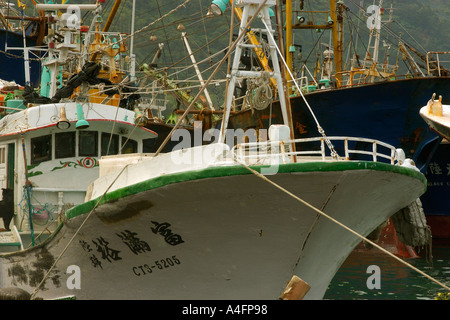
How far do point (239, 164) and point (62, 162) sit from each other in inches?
214

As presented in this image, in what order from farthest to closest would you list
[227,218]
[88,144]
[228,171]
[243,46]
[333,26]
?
[333,26] < [88,144] < [243,46] < [227,218] < [228,171]

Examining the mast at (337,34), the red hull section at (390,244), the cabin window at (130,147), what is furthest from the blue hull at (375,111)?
the cabin window at (130,147)

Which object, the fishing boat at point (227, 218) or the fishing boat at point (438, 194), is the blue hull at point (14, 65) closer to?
the fishing boat at point (438, 194)

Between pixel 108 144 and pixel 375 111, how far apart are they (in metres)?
8.81

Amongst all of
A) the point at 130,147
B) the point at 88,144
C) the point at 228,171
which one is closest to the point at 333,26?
the point at 130,147

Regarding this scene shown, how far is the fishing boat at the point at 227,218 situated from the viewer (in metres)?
9.20

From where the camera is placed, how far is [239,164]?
9.11 meters

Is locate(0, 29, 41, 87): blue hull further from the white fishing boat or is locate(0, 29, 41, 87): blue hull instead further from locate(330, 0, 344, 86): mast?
the white fishing boat

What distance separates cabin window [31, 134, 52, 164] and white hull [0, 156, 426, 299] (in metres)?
2.65

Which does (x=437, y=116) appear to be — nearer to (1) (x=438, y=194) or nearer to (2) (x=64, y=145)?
(1) (x=438, y=194)

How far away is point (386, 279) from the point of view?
1664 centimetres
